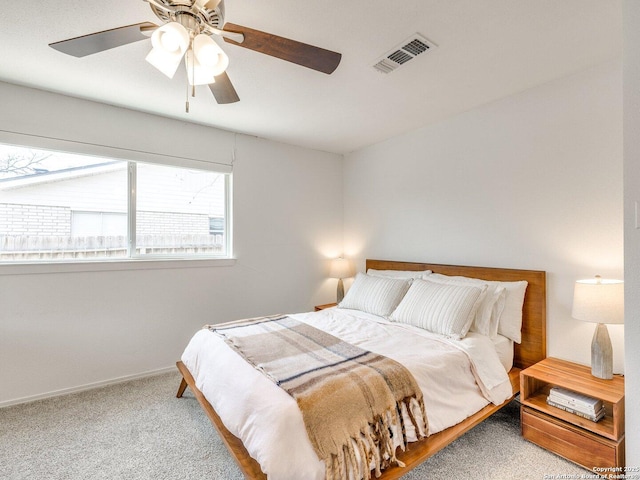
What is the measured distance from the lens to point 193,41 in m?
1.41

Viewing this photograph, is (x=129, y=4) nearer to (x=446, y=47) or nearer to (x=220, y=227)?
(x=446, y=47)

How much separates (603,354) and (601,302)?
13.7 inches

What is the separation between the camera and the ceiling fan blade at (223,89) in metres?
1.77

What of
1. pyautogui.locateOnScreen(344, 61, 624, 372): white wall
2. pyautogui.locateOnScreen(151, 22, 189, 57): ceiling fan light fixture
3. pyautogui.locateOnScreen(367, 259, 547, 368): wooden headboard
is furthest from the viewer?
pyautogui.locateOnScreen(367, 259, 547, 368): wooden headboard

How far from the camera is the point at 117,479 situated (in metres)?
1.71

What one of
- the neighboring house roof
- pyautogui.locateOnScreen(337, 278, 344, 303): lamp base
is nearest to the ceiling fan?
the neighboring house roof

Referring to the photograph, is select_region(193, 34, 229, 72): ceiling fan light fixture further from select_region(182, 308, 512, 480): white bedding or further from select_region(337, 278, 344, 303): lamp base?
select_region(337, 278, 344, 303): lamp base

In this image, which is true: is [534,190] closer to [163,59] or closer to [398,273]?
[398,273]

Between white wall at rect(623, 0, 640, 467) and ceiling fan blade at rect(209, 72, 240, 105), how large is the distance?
2.06 m

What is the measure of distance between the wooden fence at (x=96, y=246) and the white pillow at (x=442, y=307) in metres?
2.18

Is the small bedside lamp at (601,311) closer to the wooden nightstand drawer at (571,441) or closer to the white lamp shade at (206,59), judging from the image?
the wooden nightstand drawer at (571,441)

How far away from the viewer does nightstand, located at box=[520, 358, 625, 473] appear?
1.65 meters

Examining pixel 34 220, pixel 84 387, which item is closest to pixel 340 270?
pixel 84 387

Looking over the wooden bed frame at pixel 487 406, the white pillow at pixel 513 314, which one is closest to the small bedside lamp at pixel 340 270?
the wooden bed frame at pixel 487 406
